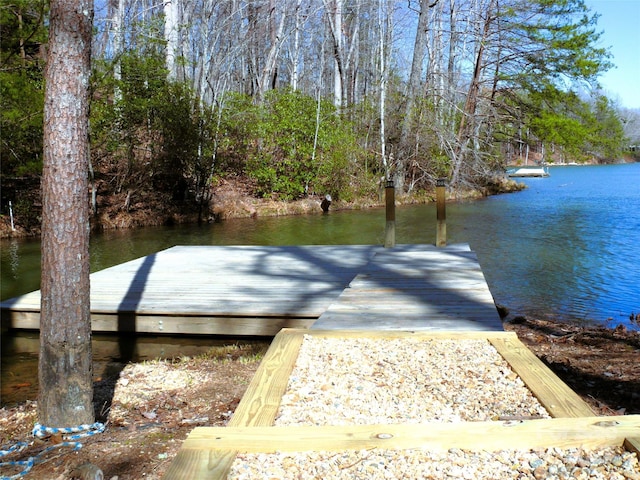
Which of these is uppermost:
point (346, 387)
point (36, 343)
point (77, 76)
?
point (77, 76)

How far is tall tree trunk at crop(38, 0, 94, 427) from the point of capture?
9.68 ft

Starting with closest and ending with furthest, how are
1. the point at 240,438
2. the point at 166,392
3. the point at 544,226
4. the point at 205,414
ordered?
the point at 240,438, the point at 205,414, the point at 166,392, the point at 544,226

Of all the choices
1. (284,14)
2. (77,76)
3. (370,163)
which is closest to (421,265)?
(77,76)

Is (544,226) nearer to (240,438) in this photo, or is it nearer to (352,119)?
(352,119)

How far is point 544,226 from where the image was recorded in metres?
14.5

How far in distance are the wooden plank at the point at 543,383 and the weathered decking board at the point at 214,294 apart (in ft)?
7.39

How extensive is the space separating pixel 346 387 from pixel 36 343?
156 inches

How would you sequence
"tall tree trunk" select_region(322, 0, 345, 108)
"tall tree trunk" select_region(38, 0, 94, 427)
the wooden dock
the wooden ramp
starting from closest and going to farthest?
"tall tree trunk" select_region(38, 0, 94, 427) < the wooden ramp < the wooden dock < "tall tree trunk" select_region(322, 0, 345, 108)

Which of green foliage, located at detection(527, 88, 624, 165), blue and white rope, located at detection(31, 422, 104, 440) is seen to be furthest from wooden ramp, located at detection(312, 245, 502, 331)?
green foliage, located at detection(527, 88, 624, 165)

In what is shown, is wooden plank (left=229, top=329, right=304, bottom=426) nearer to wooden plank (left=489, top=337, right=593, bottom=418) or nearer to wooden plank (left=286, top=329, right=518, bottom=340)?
wooden plank (left=286, top=329, right=518, bottom=340)

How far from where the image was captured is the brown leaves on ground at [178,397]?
8.95ft

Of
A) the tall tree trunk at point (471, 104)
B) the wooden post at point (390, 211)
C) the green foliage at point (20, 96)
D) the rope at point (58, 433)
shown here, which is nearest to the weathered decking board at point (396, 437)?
the rope at point (58, 433)

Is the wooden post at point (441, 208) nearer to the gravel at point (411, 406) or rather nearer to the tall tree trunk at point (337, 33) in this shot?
the gravel at point (411, 406)

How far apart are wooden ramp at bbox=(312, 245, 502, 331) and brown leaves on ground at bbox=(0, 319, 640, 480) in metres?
0.65
